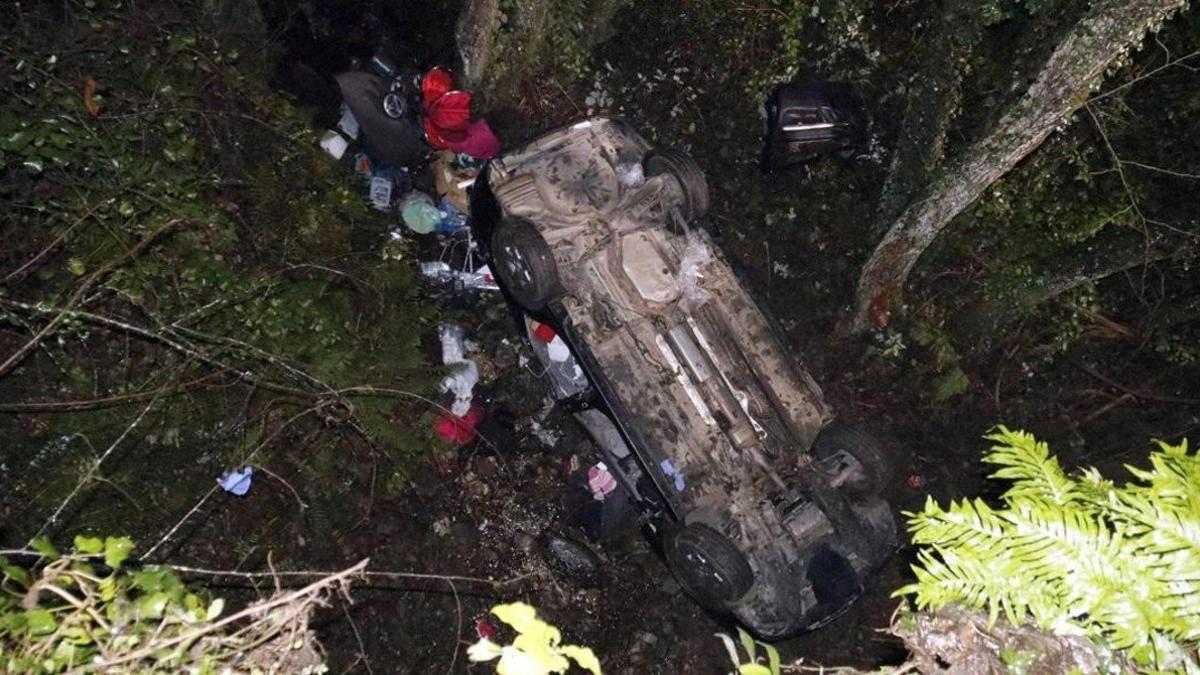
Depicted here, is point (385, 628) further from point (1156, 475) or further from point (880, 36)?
point (880, 36)

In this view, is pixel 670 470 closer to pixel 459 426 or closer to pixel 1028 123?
pixel 459 426

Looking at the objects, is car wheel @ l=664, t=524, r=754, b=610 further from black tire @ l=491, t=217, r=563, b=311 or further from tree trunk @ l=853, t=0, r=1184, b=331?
tree trunk @ l=853, t=0, r=1184, b=331

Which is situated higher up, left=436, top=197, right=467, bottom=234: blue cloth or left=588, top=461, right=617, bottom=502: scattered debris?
left=436, top=197, right=467, bottom=234: blue cloth

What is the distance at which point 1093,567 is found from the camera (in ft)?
6.59

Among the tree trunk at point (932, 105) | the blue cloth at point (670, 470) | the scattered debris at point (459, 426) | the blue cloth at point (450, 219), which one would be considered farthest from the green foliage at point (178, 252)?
the tree trunk at point (932, 105)

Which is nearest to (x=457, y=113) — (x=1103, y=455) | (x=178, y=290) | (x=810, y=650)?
(x=178, y=290)

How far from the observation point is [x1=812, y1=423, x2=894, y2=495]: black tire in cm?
515

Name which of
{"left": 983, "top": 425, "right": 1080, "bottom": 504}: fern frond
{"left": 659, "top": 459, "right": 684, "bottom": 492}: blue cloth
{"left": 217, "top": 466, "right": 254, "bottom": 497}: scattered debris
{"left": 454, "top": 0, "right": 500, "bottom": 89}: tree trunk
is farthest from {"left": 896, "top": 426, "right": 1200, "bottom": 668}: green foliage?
{"left": 454, "top": 0, "right": 500, "bottom": 89}: tree trunk

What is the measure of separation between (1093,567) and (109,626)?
2588mm

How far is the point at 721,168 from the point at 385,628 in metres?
4.80

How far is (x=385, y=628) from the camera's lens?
531 cm

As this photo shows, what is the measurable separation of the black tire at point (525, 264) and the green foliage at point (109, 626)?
10.3 ft

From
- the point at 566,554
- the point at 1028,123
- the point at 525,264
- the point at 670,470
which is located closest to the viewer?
the point at 1028,123

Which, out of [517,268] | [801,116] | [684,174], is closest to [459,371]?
[517,268]
